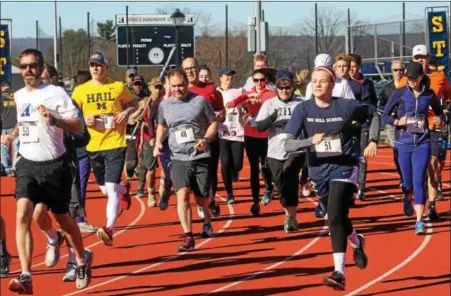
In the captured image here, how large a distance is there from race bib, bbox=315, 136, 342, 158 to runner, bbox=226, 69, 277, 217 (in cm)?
462

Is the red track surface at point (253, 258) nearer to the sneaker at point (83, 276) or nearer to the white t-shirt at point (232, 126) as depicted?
the sneaker at point (83, 276)

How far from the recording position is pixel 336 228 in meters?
9.88

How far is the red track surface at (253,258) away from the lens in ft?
33.9

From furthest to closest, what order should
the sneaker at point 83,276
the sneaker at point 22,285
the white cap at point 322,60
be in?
the white cap at point 322,60 < the sneaker at point 83,276 < the sneaker at point 22,285

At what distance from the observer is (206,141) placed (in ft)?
41.8

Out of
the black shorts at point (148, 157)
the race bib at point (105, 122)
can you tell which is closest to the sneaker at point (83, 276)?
the race bib at point (105, 122)

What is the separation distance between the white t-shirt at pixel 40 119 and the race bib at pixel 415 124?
5189 millimetres

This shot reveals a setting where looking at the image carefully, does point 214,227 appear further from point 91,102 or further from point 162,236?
point 91,102

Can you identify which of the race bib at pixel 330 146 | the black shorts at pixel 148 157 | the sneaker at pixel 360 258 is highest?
the race bib at pixel 330 146

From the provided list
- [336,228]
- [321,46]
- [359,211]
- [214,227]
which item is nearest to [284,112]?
[214,227]

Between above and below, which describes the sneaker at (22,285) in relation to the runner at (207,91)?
below

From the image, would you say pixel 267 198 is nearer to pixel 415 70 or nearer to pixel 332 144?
pixel 415 70

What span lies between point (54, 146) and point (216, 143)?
6.64m

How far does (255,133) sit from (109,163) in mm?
3917
